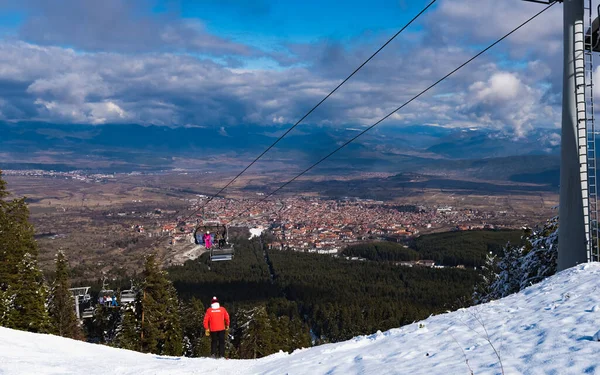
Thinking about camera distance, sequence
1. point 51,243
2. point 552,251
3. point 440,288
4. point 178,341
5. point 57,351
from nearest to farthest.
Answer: point 57,351
point 552,251
point 178,341
point 440,288
point 51,243

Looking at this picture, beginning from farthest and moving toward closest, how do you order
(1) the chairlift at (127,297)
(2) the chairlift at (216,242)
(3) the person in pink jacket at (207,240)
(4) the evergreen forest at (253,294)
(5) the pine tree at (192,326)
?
(5) the pine tree at (192,326) → (1) the chairlift at (127,297) → (4) the evergreen forest at (253,294) → (2) the chairlift at (216,242) → (3) the person in pink jacket at (207,240)

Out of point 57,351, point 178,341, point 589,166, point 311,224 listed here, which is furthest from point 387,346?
point 311,224

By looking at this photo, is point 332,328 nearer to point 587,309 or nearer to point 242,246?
point 587,309

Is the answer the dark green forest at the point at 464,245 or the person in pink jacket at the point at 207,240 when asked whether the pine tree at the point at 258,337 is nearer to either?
the person in pink jacket at the point at 207,240

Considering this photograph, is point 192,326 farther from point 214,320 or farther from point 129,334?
point 214,320

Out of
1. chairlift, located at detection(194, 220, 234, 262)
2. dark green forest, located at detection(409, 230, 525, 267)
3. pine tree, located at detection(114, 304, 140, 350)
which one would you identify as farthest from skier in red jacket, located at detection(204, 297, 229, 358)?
dark green forest, located at detection(409, 230, 525, 267)

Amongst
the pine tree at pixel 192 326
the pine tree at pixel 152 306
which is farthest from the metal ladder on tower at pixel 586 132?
the pine tree at pixel 192 326
